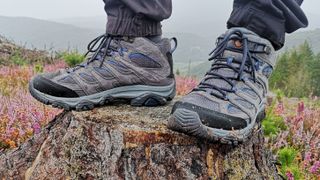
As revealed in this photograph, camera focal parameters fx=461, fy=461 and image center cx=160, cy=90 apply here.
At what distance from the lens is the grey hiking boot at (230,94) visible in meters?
2.14

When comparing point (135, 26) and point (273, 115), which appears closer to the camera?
point (135, 26)

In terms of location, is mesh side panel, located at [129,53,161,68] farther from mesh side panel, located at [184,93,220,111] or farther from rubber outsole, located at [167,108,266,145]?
rubber outsole, located at [167,108,266,145]

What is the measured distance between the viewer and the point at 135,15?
8.53ft

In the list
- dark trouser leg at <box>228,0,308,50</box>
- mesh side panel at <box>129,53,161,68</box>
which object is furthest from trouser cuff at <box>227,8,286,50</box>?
mesh side panel at <box>129,53,161,68</box>

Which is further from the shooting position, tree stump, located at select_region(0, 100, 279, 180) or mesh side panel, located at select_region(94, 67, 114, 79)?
mesh side panel, located at select_region(94, 67, 114, 79)

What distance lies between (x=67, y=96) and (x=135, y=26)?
1.81 feet

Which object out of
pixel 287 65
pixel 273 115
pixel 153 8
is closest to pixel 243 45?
pixel 153 8

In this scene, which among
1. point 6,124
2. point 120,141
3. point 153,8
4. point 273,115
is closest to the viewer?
point 120,141

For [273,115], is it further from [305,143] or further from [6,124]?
[6,124]

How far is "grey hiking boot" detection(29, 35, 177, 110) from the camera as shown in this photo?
2543mm

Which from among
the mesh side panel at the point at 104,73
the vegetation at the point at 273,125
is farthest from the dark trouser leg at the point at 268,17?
the vegetation at the point at 273,125

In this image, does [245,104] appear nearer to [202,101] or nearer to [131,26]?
[202,101]

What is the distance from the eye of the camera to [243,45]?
2422mm

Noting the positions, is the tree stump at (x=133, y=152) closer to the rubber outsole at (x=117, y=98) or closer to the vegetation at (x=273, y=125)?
the rubber outsole at (x=117, y=98)
